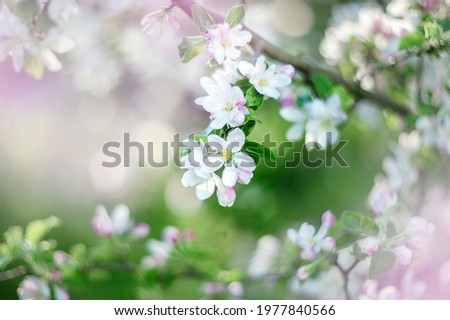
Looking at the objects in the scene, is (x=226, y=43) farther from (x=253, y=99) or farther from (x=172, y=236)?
(x=172, y=236)

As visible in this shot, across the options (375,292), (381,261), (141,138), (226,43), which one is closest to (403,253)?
(381,261)

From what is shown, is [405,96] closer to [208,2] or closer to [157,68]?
[208,2]

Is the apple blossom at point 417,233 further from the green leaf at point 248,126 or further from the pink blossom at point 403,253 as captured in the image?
the green leaf at point 248,126

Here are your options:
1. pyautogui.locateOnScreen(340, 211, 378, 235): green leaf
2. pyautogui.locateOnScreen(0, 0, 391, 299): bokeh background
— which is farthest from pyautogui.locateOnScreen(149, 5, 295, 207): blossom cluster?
pyautogui.locateOnScreen(0, 0, 391, 299): bokeh background

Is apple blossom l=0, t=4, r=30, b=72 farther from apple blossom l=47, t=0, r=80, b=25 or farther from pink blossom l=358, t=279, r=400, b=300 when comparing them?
pink blossom l=358, t=279, r=400, b=300
